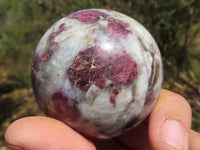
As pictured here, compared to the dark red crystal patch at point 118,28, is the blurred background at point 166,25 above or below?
below

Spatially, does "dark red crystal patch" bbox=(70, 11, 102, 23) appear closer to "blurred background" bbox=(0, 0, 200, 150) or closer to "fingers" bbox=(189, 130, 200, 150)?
"blurred background" bbox=(0, 0, 200, 150)

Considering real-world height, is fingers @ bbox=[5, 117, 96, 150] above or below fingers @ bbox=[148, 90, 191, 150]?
above

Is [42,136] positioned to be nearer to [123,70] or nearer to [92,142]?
[92,142]

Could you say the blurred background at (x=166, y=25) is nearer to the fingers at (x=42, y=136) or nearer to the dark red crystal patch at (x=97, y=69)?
the dark red crystal patch at (x=97, y=69)

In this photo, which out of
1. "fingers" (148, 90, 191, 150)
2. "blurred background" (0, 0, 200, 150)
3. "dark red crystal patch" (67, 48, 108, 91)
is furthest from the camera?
"blurred background" (0, 0, 200, 150)

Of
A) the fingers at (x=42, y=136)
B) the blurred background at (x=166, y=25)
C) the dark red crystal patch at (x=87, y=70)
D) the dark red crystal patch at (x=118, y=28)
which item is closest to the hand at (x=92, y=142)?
the fingers at (x=42, y=136)

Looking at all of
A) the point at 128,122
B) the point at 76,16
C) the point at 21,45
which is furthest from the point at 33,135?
the point at 21,45

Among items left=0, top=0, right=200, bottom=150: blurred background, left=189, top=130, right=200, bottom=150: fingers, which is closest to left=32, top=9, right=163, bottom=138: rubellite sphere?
left=189, top=130, right=200, bottom=150: fingers
